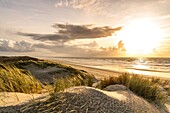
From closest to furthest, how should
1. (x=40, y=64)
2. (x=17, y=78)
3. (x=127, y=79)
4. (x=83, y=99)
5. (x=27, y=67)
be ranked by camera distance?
1. (x=83, y=99)
2. (x=17, y=78)
3. (x=127, y=79)
4. (x=27, y=67)
5. (x=40, y=64)

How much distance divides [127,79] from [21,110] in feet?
12.9

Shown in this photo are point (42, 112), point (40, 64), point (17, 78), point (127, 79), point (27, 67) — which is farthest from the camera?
point (40, 64)

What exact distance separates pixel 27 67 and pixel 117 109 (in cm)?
1131

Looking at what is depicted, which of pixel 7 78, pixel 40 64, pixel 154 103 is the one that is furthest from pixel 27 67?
pixel 154 103

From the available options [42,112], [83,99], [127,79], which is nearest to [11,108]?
[42,112]

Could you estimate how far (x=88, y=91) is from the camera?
12.5 feet

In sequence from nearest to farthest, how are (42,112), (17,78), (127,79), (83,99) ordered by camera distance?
(42,112) < (83,99) < (17,78) < (127,79)

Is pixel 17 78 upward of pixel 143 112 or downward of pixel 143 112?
upward

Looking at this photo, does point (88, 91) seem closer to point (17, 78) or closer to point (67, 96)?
point (67, 96)

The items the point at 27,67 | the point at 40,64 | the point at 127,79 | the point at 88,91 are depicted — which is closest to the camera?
the point at 88,91

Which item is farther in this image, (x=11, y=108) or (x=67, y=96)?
(x=67, y=96)

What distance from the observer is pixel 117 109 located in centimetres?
347

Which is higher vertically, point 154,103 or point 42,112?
point 42,112

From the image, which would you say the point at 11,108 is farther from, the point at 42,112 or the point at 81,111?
the point at 81,111
